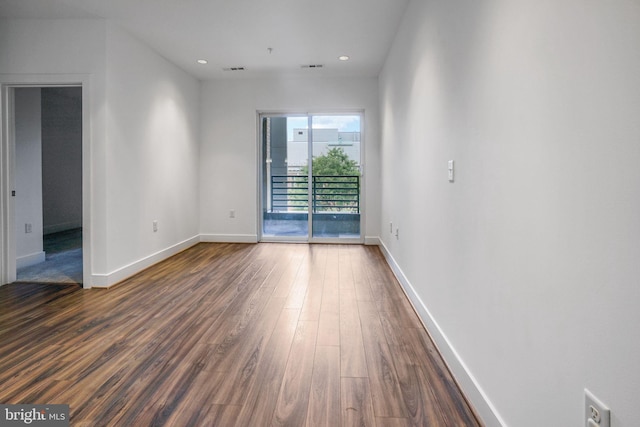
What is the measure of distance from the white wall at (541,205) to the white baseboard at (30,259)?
4512 mm

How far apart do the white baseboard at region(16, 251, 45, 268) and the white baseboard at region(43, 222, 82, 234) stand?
2465 mm

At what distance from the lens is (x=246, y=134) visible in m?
5.45

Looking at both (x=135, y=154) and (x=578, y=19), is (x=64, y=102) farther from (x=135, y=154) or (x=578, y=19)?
(x=578, y=19)

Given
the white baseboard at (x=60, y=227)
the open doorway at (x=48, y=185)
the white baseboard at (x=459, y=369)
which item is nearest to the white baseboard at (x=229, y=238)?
the open doorway at (x=48, y=185)

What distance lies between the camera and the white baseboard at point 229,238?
5523 mm

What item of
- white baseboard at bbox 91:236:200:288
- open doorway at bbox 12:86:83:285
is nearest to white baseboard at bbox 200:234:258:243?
white baseboard at bbox 91:236:200:288

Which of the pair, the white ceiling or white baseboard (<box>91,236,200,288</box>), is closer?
the white ceiling

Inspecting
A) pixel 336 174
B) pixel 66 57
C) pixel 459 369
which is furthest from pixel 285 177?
pixel 459 369

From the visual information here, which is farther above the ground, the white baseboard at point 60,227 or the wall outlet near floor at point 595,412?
the wall outlet near floor at point 595,412

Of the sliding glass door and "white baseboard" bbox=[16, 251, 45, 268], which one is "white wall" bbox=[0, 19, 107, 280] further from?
the sliding glass door

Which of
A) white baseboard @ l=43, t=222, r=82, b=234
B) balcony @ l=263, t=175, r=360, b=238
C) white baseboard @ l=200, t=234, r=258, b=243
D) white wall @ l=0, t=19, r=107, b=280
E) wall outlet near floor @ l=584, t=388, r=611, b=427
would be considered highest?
white wall @ l=0, t=19, r=107, b=280

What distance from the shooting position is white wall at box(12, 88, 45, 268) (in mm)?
3980

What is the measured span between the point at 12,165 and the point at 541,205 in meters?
4.39

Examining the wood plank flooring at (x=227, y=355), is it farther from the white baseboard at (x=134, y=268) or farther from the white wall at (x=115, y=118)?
the white wall at (x=115, y=118)
